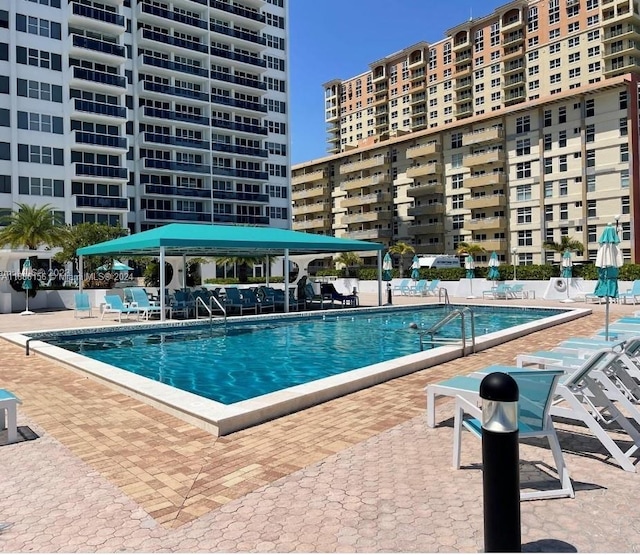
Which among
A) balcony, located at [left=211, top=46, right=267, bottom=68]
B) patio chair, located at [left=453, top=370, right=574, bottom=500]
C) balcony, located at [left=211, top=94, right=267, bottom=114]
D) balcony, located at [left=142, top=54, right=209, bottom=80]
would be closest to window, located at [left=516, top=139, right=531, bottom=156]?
balcony, located at [left=211, top=94, right=267, bottom=114]

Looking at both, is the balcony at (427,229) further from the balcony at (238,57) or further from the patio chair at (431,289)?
the patio chair at (431,289)

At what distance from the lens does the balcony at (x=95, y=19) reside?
4466cm

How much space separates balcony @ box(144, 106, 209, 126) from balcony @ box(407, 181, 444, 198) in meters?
27.2

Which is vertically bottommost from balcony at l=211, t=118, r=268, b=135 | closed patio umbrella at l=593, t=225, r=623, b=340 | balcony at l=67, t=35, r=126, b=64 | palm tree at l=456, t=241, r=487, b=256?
closed patio umbrella at l=593, t=225, r=623, b=340

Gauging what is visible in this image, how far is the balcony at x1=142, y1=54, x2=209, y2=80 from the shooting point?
166 feet

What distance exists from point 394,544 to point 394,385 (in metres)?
4.56

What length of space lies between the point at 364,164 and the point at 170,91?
1158 inches

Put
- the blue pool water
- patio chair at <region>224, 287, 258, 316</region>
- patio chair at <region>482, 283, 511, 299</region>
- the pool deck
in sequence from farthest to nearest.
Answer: patio chair at <region>482, 283, 511, 299</region> → patio chair at <region>224, 287, 258, 316</region> → the blue pool water → the pool deck

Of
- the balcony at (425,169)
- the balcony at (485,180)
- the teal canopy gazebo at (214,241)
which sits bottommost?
the teal canopy gazebo at (214,241)

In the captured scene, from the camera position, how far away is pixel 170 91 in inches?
2036

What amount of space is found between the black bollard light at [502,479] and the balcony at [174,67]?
178 ft

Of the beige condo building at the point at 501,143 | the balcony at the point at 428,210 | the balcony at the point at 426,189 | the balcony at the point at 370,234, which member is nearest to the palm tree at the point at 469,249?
the beige condo building at the point at 501,143

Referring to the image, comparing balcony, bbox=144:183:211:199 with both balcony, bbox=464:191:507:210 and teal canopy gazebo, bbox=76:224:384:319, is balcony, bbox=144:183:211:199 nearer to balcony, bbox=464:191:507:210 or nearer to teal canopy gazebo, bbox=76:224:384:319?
teal canopy gazebo, bbox=76:224:384:319

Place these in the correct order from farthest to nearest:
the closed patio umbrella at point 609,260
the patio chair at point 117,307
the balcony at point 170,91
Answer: the balcony at point 170,91, the patio chair at point 117,307, the closed patio umbrella at point 609,260
